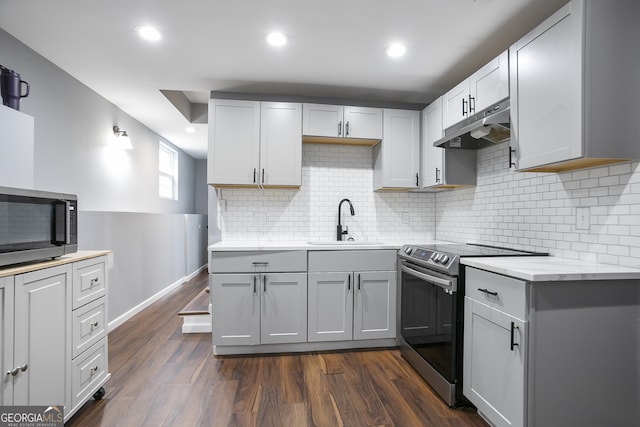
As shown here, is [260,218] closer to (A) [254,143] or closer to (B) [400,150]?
(A) [254,143]

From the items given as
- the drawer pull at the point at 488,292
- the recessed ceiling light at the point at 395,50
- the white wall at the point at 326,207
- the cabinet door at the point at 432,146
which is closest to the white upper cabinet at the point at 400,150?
the cabinet door at the point at 432,146

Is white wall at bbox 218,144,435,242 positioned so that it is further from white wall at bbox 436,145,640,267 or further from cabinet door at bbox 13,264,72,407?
cabinet door at bbox 13,264,72,407

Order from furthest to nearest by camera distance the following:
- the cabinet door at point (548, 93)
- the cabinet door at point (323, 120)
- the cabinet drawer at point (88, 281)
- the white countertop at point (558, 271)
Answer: the cabinet door at point (323, 120), the cabinet drawer at point (88, 281), the cabinet door at point (548, 93), the white countertop at point (558, 271)

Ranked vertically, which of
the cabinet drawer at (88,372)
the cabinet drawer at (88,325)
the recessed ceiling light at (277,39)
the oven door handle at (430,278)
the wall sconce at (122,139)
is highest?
the recessed ceiling light at (277,39)

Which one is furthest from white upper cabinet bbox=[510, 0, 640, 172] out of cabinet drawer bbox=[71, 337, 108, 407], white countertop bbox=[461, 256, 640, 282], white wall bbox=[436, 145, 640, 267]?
cabinet drawer bbox=[71, 337, 108, 407]

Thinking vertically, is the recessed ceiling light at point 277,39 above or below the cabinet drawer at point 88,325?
above

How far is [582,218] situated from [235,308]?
2.54 m

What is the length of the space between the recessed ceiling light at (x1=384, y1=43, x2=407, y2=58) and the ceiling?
60 mm

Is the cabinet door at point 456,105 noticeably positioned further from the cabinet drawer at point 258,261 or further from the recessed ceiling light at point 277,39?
the cabinet drawer at point 258,261

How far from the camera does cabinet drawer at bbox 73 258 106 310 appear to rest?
168 cm

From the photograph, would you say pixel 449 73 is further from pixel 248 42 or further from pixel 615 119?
pixel 248 42

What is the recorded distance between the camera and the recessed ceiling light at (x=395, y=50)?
218cm

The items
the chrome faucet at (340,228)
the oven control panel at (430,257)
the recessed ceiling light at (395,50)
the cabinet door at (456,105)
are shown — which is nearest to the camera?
the oven control panel at (430,257)

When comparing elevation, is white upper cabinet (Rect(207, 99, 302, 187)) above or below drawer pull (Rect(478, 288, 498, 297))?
above
